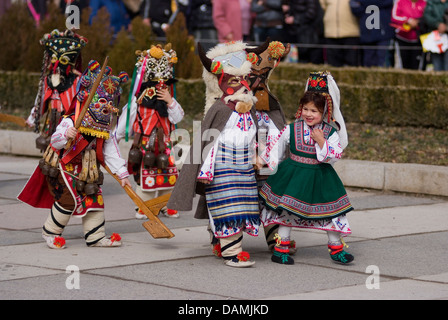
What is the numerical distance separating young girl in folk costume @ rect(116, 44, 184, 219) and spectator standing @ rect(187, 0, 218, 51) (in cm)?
745

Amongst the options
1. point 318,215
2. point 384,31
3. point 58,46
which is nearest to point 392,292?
point 318,215

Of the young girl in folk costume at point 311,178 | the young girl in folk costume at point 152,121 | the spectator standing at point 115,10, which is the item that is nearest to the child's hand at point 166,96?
the young girl in folk costume at point 152,121

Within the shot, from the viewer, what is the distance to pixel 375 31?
15.0 metres

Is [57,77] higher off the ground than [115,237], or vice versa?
[57,77]

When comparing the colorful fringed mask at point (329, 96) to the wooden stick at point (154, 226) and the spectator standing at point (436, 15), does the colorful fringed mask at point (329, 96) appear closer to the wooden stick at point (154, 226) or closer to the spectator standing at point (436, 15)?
the wooden stick at point (154, 226)

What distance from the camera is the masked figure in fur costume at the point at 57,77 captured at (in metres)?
8.97

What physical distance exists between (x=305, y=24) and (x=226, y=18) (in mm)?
1269

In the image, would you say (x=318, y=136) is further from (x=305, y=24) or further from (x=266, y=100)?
(x=305, y=24)

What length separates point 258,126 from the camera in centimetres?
724

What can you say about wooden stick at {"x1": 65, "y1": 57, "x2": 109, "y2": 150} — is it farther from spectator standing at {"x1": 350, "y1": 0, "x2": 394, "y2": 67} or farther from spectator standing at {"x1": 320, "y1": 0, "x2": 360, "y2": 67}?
spectator standing at {"x1": 320, "y1": 0, "x2": 360, "y2": 67}

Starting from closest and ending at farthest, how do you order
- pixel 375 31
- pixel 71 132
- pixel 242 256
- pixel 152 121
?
1. pixel 242 256
2. pixel 71 132
3. pixel 152 121
4. pixel 375 31

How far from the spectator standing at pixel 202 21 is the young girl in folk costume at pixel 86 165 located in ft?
29.5

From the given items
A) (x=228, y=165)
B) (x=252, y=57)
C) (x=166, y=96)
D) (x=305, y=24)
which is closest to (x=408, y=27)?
(x=305, y=24)

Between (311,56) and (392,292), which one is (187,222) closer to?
(392,292)
